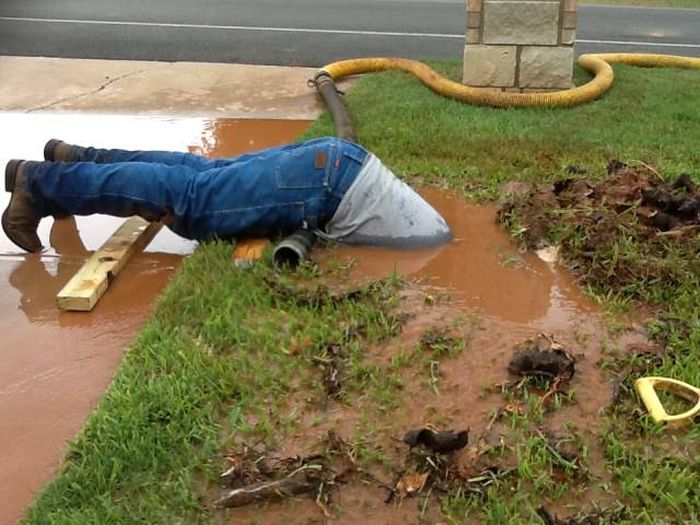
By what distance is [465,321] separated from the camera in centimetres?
292

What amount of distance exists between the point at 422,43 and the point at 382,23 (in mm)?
1874

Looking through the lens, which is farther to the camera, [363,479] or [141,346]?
[141,346]

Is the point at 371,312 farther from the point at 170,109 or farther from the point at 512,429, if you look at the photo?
the point at 170,109

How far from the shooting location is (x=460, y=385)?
8.38 feet

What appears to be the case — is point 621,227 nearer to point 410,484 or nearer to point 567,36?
point 410,484

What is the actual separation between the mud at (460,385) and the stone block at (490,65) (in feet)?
9.90

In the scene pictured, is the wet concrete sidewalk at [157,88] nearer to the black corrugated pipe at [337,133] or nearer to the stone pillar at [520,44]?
the black corrugated pipe at [337,133]

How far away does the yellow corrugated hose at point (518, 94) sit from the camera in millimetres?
6020

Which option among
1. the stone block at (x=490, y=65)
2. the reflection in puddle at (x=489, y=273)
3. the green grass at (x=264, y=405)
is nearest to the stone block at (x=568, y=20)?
the stone block at (x=490, y=65)

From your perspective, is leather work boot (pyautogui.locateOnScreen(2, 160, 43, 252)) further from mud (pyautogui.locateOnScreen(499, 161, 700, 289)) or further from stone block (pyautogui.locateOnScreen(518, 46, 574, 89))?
stone block (pyautogui.locateOnScreen(518, 46, 574, 89))

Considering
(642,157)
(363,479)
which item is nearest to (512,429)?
(363,479)

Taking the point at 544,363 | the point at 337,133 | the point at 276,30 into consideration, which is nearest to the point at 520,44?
the point at 337,133

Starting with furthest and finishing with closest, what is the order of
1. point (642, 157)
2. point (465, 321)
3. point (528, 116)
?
point (528, 116), point (642, 157), point (465, 321)

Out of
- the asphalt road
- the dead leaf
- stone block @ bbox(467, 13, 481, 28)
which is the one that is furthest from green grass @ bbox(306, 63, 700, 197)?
the asphalt road
